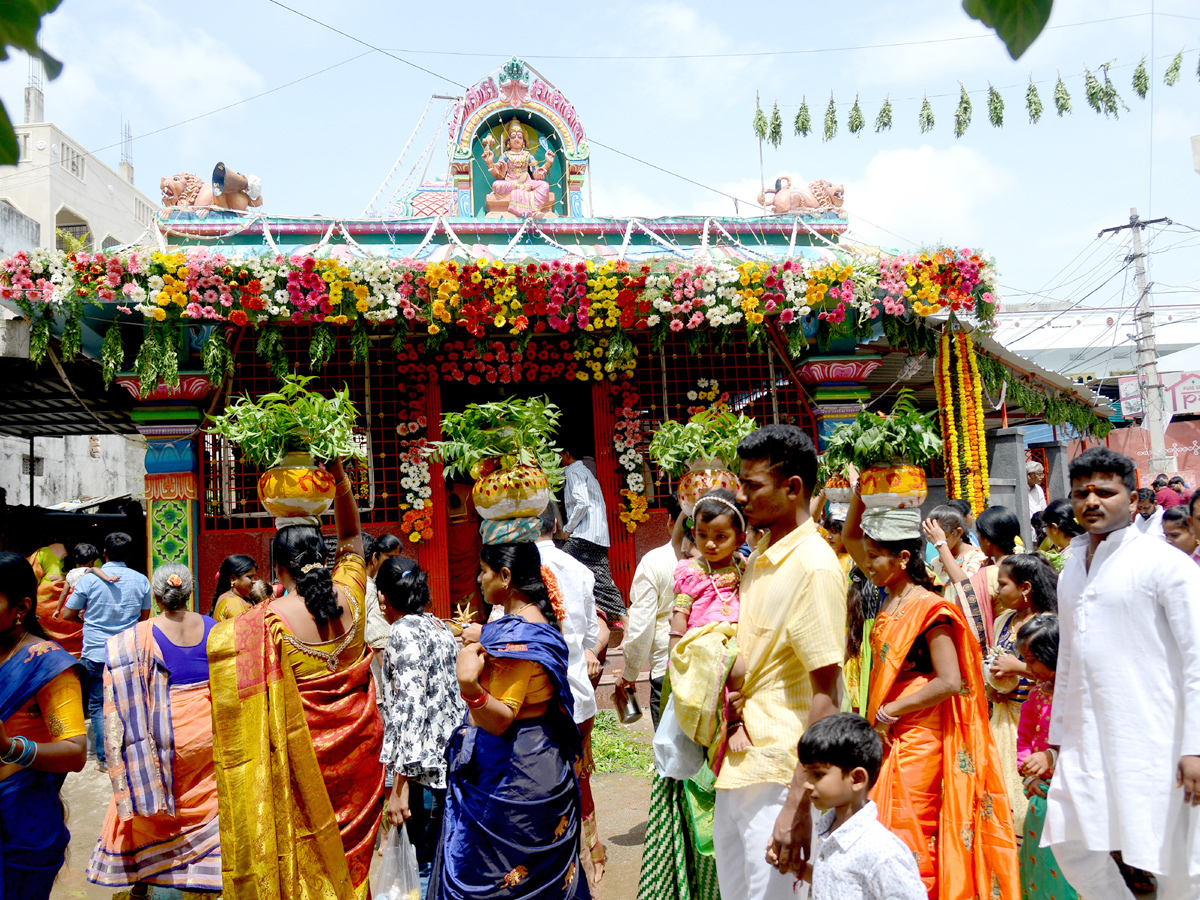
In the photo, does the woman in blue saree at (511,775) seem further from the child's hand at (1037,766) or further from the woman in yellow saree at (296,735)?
the child's hand at (1037,766)

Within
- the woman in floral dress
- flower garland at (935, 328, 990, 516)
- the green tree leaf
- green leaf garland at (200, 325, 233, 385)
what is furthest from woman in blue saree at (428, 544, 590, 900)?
flower garland at (935, 328, 990, 516)

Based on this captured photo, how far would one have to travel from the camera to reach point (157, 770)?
13.5 feet

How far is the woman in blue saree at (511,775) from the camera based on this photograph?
319 centimetres

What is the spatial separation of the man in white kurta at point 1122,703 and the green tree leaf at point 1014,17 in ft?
7.87

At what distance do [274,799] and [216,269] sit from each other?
560 cm

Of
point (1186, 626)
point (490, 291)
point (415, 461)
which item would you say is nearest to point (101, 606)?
point (415, 461)

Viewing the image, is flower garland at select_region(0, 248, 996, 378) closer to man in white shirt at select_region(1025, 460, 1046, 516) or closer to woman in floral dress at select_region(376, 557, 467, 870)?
man in white shirt at select_region(1025, 460, 1046, 516)

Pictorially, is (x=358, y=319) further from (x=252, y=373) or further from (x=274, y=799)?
(x=274, y=799)

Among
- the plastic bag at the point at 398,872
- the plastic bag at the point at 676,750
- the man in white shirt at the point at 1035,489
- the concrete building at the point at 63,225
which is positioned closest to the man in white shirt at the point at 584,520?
the plastic bag at the point at 398,872

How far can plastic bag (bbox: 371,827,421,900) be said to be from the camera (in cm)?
397

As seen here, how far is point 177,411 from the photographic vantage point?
344 inches

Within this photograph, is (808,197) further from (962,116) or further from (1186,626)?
(1186,626)

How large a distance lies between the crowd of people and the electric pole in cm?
1849

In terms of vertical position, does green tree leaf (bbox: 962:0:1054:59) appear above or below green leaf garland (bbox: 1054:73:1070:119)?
below
